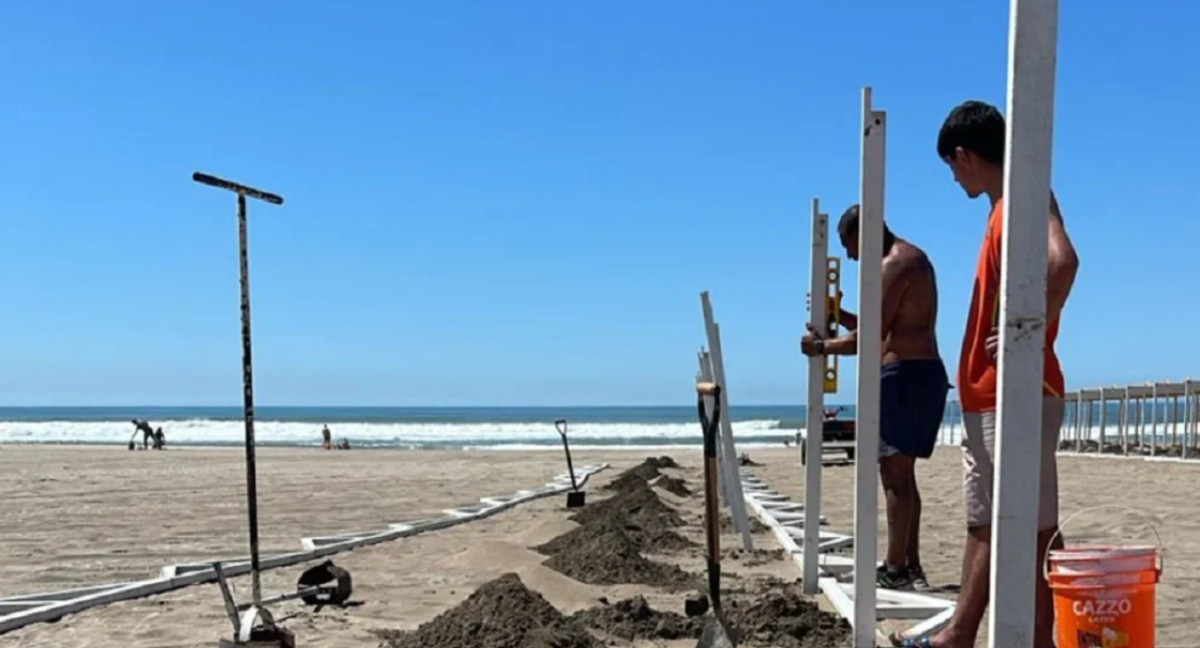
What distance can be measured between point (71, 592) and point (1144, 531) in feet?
24.0

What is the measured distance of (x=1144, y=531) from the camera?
856cm

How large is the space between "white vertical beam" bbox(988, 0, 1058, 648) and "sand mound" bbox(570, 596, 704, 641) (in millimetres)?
2595

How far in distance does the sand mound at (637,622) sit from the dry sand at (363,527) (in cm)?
13

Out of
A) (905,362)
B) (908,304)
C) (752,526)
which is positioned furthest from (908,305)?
(752,526)

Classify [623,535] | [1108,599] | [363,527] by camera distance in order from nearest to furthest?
[1108,599] → [623,535] → [363,527]

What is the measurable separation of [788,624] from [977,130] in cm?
224

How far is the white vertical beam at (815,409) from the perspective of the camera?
17.6ft

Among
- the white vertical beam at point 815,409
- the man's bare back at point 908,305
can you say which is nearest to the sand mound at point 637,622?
the white vertical beam at point 815,409

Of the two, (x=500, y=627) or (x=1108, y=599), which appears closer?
(x=1108, y=599)

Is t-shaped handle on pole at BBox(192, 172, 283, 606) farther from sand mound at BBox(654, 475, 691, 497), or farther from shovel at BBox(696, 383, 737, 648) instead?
sand mound at BBox(654, 475, 691, 497)

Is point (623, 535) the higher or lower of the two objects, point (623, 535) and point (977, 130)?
the lower

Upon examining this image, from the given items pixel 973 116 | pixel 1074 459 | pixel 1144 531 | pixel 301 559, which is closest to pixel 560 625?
pixel 973 116

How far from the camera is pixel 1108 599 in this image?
298 cm

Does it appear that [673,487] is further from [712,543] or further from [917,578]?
[712,543]
